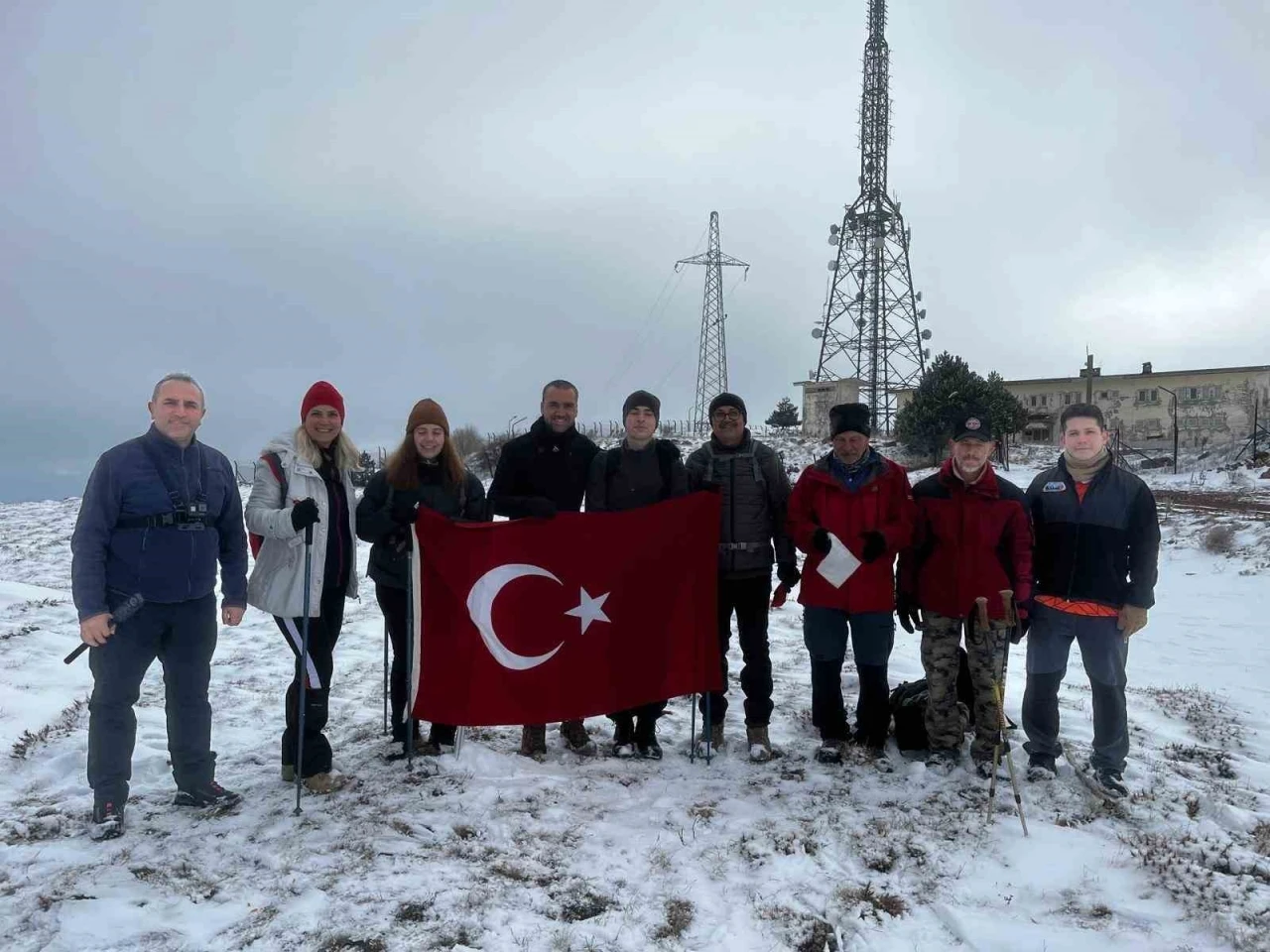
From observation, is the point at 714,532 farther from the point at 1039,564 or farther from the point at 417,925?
the point at 417,925

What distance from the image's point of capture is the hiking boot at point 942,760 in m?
5.26

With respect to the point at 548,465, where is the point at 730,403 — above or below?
above

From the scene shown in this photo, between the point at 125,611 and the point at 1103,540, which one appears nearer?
the point at 125,611

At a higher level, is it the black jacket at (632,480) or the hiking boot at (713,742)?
the black jacket at (632,480)

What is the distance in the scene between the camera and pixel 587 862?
4113mm

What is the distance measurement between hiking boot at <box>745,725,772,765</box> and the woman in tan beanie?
2228mm

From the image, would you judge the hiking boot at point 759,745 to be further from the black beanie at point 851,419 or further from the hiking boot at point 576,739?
the black beanie at point 851,419

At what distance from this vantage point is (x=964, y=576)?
5.11 meters

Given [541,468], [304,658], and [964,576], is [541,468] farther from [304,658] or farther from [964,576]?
[964,576]

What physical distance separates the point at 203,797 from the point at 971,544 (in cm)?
511

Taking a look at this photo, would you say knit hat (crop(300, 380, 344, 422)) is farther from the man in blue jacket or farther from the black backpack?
the black backpack

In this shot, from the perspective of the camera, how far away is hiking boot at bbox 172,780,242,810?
4660 millimetres

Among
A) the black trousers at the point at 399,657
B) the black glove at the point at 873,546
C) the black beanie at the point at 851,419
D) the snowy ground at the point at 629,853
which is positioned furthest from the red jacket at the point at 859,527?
the black trousers at the point at 399,657

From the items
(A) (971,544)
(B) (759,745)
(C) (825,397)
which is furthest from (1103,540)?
(C) (825,397)
